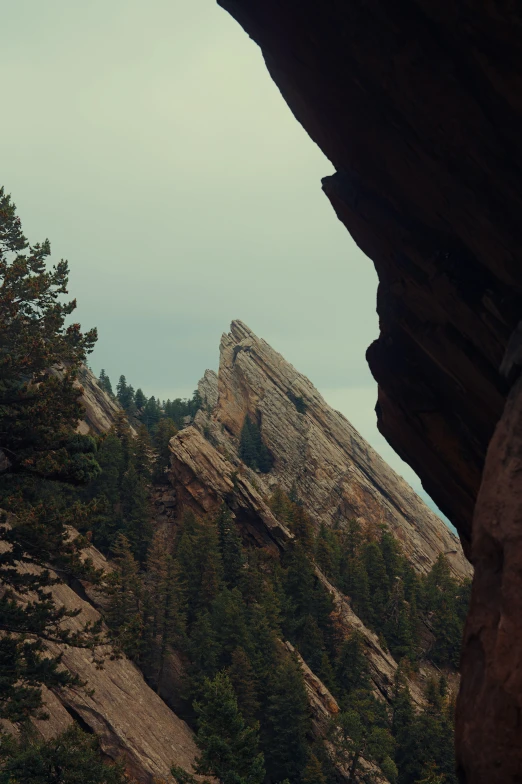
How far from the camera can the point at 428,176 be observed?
11.1m

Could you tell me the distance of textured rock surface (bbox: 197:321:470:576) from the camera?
11262cm

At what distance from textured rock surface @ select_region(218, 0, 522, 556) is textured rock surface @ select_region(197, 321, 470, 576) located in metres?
93.4

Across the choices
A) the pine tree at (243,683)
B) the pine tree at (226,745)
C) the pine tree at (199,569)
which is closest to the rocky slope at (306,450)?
the pine tree at (199,569)

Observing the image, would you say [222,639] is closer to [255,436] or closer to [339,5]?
[339,5]

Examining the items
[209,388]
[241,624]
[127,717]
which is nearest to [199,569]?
[241,624]

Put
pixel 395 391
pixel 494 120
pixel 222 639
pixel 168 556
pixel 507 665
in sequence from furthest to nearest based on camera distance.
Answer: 1. pixel 168 556
2. pixel 222 639
3. pixel 395 391
4. pixel 494 120
5. pixel 507 665

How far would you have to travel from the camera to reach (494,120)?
31.0 feet

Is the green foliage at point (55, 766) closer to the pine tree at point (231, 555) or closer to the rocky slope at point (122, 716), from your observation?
the rocky slope at point (122, 716)

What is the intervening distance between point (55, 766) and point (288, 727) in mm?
27261

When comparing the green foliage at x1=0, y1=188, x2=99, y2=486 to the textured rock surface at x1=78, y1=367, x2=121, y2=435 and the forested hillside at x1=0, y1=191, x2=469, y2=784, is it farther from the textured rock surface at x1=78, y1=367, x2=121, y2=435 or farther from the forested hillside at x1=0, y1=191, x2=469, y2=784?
the textured rock surface at x1=78, y1=367, x2=121, y2=435

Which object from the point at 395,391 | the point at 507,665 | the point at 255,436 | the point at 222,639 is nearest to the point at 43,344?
the point at 395,391

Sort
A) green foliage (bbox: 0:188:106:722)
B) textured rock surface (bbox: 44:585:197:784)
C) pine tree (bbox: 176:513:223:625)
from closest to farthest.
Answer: green foliage (bbox: 0:188:106:722)
textured rock surface (bbox: 44:585:197:784)
pine tree (bbox: 176:513:223:625)

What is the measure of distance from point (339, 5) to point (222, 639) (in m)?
50.5

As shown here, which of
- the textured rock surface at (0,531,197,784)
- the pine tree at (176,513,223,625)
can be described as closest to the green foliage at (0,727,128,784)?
the textured rock surface at (0,531,197,784)
